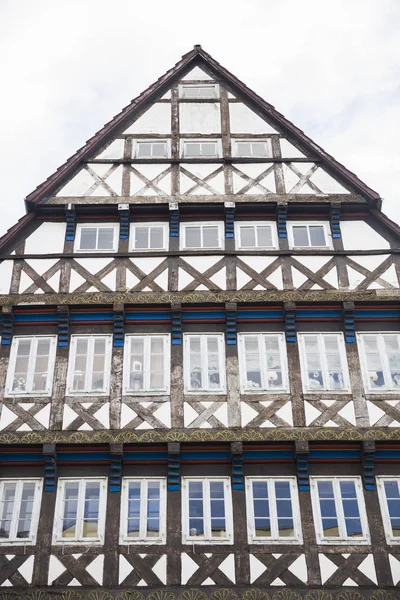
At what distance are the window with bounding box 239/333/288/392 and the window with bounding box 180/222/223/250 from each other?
100 inches

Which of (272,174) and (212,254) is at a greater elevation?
(272,174)

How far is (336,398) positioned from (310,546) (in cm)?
299

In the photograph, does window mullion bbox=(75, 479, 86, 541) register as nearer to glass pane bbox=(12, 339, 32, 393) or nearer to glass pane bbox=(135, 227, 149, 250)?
glass pane bbox=(12, 339, 32, 393)

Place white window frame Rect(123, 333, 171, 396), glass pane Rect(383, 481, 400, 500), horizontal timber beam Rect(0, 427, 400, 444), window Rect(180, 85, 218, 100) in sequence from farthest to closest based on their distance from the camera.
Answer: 1. window Rect(180, 85, 218, 100)
2. white window frame Rect(123, 333, 171, 396)
3. horizontal timber beam Rect(0, 427, 400, 444)
4. glass pane Rect(383, 481, 400, 500)

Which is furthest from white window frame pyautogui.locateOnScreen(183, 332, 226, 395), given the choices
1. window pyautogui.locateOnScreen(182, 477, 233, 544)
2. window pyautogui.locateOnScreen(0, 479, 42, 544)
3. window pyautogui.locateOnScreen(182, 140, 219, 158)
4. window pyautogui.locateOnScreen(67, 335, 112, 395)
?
window pyautogui.locateOnScreen(182, 140, 219, 158)

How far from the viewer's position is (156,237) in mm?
18641

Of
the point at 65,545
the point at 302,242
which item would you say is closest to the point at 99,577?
the point at 65,545

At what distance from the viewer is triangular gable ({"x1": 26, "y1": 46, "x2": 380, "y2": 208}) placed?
751 inches

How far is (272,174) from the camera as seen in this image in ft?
63.9

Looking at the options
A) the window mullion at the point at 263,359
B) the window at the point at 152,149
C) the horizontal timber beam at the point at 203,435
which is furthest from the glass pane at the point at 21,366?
the window at the point at 152,149

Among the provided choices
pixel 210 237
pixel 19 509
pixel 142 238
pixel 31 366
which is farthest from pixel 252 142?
pixel 19 509

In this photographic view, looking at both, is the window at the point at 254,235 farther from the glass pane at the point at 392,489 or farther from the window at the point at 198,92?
the glass pane at the point at 392,489

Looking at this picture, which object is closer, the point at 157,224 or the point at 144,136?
the point at 157,224

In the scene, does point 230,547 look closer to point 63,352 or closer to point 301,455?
point 301,455
